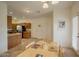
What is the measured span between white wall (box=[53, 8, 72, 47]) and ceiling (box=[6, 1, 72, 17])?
9 centimetres

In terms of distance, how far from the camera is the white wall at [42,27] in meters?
1.93

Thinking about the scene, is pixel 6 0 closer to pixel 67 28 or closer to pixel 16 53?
pixel 16 53

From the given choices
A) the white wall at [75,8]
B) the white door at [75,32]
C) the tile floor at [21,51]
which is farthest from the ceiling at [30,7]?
the tile floor at [21,51]

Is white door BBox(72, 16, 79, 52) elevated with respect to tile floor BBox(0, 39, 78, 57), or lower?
Answer: elevated

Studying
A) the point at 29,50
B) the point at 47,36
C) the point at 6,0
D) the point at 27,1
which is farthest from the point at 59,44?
the point at 6,0

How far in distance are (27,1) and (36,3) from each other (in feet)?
0.46

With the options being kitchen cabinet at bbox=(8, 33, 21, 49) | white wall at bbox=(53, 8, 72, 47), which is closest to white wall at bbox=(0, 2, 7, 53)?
kitchen cabinet at bbox=(8, 33, 21, 49)

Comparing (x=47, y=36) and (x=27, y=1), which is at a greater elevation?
(x=27, y=1)

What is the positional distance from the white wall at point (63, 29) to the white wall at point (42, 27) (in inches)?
3.3

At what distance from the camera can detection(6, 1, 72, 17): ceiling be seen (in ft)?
5.85

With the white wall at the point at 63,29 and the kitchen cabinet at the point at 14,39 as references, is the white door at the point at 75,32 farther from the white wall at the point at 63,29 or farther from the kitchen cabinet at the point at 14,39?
the kitchen cabinet at the point at 14,39

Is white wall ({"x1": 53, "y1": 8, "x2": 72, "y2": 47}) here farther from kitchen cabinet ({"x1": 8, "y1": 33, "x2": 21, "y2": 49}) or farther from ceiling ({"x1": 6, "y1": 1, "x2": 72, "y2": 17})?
kitchen cabinet ({"x1": 8, "y1": 33, "x2": 21, "y2": 49})

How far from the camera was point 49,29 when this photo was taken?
1.94 meters

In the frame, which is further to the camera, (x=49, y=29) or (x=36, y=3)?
(x=49, y=29)
